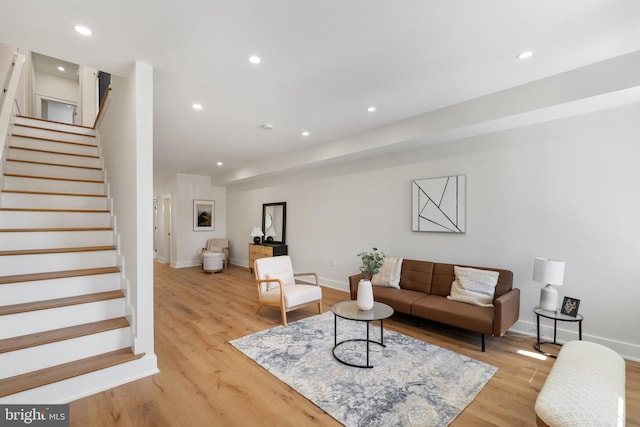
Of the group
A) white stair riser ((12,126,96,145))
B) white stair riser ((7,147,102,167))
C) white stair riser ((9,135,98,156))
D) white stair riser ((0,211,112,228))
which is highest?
white stair riser ((12,126,96,145))

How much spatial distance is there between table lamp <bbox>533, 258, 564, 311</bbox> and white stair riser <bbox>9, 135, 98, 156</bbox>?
6193 mm

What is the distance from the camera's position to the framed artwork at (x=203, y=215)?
8023 mm

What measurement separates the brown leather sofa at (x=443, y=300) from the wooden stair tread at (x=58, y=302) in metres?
2.85

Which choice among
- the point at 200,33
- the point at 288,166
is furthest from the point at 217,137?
the point at 200,33

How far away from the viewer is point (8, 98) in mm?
3594

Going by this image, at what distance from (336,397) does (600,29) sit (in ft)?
11.1

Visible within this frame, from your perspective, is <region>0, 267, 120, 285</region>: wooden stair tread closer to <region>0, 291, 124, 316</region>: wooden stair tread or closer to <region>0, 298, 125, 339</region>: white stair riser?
<region>0, 291, 124, 316</region>: wooden stair tread

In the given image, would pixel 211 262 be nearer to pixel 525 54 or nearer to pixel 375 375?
pixel 375 375

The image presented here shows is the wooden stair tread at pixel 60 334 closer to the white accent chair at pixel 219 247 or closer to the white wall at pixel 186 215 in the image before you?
the white accent chair at pixel 219 247

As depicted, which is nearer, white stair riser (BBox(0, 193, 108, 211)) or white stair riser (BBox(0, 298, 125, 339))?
white stair riser (BBox(0, 298, 125, 339))

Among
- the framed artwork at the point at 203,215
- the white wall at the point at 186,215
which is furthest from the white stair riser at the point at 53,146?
the framed artwork at the point at 203,215

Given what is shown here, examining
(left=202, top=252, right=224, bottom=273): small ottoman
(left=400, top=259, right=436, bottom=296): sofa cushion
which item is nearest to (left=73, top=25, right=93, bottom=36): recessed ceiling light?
(left=400, top=259, right=436, bottom=296): sofa cushion

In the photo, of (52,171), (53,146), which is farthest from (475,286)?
(53,146)

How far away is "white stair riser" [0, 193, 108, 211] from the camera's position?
314cm
